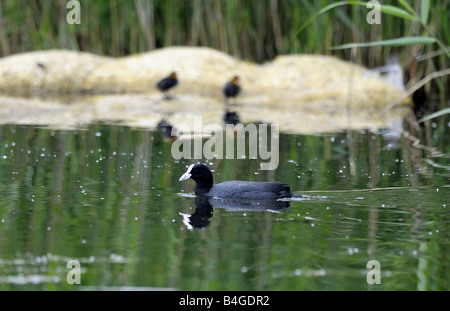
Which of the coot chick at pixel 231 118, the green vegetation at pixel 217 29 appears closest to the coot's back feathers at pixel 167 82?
the coot chick at pixel 231 118

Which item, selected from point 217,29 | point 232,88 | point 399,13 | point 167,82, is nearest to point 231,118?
point 232,88

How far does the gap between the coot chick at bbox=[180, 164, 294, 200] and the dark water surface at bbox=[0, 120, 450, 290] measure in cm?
16

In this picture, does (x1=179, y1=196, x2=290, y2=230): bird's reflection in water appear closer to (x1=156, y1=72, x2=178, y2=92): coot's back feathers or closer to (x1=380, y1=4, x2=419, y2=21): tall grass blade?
(x1=380, y1=4, x2=419, y2=21): tall grass blade

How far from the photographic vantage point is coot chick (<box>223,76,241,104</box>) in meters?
16.2

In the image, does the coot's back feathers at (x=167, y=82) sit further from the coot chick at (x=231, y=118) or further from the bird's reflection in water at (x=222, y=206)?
the bird's reflection in water at (x=222, y=206)

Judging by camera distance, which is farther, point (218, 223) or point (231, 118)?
point (231, 118)

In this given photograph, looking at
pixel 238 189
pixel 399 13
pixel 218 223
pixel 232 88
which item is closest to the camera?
pixel 218 223

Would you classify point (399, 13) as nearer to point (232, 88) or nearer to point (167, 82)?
point (232, 88)

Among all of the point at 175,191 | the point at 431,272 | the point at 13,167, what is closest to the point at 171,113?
the point at 13,167

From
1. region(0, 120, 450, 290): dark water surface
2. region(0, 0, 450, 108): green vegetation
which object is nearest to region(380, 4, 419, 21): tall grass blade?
region(0, 120, 450, 290): dark water surface

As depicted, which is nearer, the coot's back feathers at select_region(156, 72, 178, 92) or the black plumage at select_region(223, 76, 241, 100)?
the black plumage at select_region(223, 76, 241, 100)

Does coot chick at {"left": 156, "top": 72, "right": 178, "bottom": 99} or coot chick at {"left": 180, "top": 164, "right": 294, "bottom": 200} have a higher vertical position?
coot chick at {"left": 156, "top": 72, "right": 178, "bottom": 99}

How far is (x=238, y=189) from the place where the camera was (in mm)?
7629

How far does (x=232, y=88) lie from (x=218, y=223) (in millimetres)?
9712
